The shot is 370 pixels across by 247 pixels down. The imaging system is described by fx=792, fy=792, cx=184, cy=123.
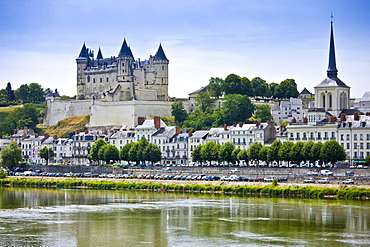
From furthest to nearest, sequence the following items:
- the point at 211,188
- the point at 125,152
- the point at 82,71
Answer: the point at 82,71 < the point at 125,152 < the point at 211,188

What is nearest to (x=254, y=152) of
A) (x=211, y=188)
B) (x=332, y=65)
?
(x=211, y=188)

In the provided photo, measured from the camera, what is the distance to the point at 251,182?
57.8 meters

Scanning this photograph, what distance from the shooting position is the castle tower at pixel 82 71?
117312 mm

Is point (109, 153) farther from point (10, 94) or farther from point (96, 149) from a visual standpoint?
point (10, 94)

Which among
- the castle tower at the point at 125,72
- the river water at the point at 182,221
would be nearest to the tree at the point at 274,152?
the river water at the point at 182,221

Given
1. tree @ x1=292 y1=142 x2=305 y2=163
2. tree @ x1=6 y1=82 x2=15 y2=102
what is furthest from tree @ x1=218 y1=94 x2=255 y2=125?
tree @ x1=6 y1=82 x2=15 y2=102

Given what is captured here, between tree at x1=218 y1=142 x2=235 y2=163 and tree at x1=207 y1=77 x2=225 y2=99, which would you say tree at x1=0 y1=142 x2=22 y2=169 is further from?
tree at x1=207 y1=77 x2=225 y2=99

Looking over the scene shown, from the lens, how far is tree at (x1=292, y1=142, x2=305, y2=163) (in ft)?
202

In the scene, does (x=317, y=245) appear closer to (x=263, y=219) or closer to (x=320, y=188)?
(x=263, y=219)

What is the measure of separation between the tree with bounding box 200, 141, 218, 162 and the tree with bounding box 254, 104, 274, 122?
23872 mm

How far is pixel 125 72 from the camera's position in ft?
359

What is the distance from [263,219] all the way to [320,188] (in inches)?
436

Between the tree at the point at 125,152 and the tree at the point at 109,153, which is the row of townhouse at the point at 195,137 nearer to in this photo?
the tree at the point at 125,152

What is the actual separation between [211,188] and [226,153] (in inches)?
446
